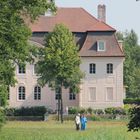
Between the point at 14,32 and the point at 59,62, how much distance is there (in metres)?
27.3

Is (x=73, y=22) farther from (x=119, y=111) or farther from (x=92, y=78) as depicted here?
(x=119, y=111)

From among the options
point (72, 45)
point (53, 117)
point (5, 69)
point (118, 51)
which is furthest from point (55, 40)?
point (5, 69)

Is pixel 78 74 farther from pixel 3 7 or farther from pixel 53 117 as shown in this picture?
pixel 3 7

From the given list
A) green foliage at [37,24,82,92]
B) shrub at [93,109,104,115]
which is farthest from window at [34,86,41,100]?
green foliage at [37,24,82,92]

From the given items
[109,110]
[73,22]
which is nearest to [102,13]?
[73,22]

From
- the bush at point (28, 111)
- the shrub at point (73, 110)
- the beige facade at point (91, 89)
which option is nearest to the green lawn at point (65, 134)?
the bush at point (28, 111)

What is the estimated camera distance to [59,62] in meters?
58.9

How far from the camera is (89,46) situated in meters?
72.2

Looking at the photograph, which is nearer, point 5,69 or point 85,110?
point 5,69

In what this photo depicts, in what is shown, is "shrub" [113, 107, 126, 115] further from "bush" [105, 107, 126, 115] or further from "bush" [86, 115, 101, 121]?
"bush" [86, 115, 101, 121]

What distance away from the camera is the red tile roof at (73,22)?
73188 millimetres

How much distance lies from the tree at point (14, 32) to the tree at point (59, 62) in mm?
24418

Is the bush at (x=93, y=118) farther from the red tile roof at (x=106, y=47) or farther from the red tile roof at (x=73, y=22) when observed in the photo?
the red tile roof at (x=73, y=22)

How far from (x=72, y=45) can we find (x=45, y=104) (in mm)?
12641
